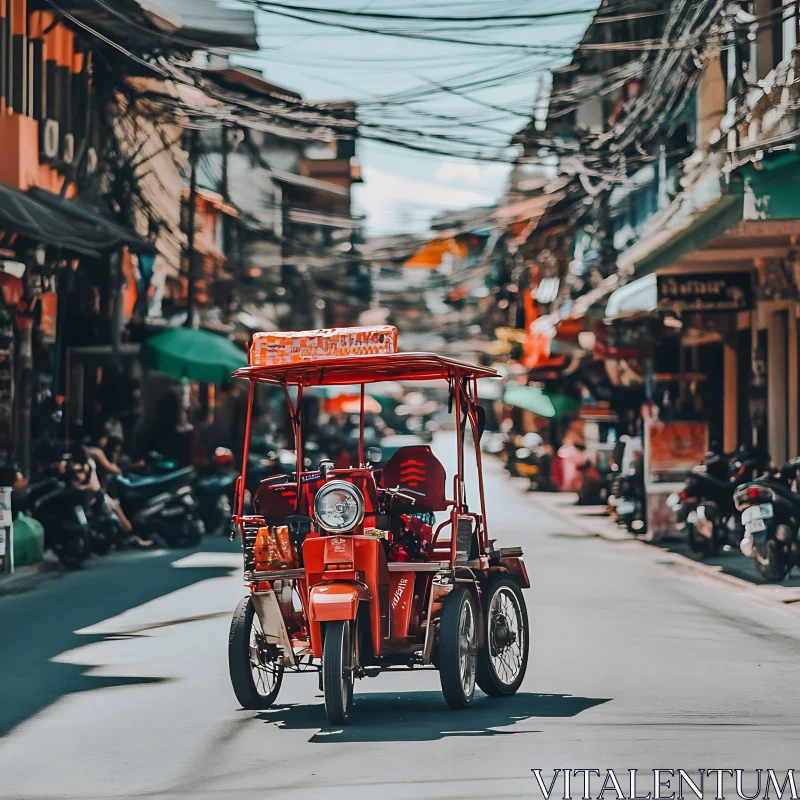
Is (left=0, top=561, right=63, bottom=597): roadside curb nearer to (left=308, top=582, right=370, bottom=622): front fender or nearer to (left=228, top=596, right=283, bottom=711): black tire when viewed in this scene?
(left=228, top=596, right=283, bottom=711): black tire

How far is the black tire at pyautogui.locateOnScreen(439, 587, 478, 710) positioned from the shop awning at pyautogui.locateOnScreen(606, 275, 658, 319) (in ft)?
42.8

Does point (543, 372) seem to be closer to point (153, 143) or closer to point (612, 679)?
point (153, 143)

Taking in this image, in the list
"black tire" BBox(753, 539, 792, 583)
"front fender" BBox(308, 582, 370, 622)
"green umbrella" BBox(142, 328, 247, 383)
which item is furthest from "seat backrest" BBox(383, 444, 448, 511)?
"green umbrella" BBox(142, 328, 247, 383)

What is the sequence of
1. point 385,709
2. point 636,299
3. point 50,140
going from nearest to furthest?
point 385,709
point 636,299
point 50,140

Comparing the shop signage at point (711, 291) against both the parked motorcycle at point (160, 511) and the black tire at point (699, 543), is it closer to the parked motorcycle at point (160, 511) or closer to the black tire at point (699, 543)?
the black tire at point (699, 543)

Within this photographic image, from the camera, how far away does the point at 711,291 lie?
21.6m

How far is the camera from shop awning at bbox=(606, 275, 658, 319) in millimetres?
21078

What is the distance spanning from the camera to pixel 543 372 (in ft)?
130

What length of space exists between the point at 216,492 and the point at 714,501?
7.66 m

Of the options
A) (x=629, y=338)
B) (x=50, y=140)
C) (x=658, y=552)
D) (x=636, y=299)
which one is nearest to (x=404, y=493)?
(x=658, y=552)

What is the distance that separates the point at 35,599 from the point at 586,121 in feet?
103

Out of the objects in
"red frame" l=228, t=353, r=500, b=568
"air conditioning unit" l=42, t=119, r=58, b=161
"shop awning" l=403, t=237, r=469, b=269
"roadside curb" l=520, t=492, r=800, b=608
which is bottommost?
"roadside curb" l=520, t=492, r=800, b=608

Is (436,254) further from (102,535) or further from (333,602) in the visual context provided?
(333,602)

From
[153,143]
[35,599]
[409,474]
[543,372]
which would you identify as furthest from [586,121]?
[409,474]
